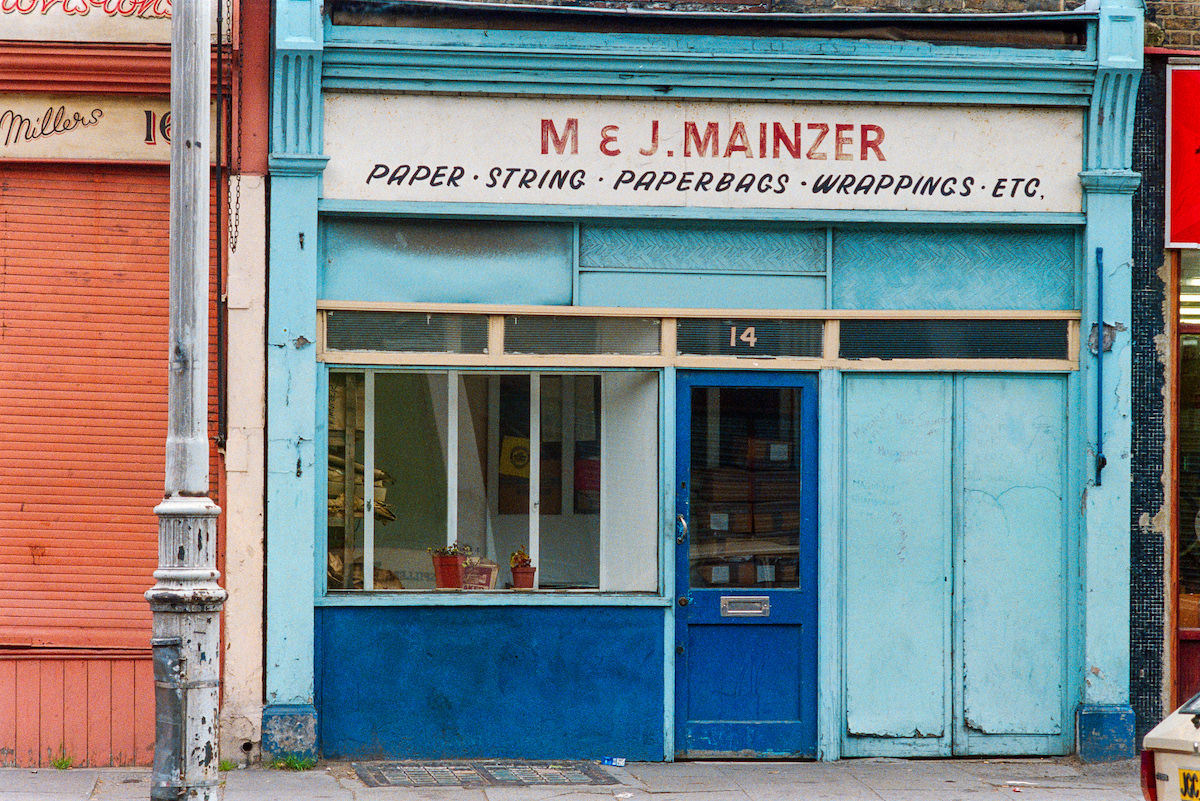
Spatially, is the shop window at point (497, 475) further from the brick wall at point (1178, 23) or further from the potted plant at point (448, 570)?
the brick wall at point (1178, 23)

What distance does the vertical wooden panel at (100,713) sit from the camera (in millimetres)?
7898

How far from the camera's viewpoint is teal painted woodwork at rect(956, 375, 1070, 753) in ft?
27.6

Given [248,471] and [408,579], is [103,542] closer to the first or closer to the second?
[248,471]

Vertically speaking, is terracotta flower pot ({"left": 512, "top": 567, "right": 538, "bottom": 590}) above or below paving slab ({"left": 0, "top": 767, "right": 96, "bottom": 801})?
above

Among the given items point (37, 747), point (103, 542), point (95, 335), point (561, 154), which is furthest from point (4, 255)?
point (561, 154)

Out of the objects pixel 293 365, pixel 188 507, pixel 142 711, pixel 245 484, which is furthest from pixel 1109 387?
pixel 142 711

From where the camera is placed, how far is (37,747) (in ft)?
25.9

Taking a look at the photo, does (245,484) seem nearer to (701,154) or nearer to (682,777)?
(682,777)

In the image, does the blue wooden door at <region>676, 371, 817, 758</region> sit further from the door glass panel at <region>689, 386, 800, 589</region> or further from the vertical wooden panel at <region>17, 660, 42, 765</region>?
the vertical wooden panel at <region>17, 660, 42, 765</region>

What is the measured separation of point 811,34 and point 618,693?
4660mm

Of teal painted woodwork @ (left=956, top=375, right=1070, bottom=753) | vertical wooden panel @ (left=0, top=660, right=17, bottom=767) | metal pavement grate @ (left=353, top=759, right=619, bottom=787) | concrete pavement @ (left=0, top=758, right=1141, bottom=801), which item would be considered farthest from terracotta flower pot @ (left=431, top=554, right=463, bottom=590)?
teal painted woodwork @ (left=956, top=375, right=1070, bottom=753)

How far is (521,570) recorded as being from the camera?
841cm

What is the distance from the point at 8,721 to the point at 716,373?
5.17 metres

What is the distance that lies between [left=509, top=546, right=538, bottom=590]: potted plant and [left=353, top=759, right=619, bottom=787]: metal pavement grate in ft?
3.81
